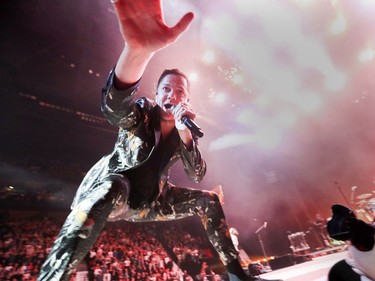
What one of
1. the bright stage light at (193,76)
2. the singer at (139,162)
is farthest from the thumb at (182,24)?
the bright stage light at (193,76)

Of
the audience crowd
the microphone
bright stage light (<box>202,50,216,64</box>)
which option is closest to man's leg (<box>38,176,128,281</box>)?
the microphone

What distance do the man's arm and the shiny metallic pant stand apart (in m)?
0.71

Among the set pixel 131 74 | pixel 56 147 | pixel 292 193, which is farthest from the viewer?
pixel 292 193

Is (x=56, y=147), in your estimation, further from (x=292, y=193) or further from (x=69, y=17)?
(x=292, y=193)

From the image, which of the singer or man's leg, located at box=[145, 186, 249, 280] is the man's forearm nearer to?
the singer

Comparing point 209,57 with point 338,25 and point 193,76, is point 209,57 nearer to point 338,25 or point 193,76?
point 193,76

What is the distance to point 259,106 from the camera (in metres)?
10.6

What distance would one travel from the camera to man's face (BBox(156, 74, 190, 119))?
69.9 inches

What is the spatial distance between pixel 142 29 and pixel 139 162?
2.64 feet

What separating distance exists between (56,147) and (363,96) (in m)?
14.4

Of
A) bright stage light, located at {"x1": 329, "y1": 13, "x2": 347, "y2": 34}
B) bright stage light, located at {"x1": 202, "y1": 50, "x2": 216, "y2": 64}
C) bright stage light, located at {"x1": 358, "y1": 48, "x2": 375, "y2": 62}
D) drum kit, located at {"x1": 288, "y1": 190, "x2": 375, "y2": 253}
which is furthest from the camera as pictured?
bright stage light, located at {"x1": 358, "y1": 48, "x2": 375, "y2": 62}

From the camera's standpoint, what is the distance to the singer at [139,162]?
1086mm

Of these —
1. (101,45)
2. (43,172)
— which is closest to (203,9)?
(101,45)

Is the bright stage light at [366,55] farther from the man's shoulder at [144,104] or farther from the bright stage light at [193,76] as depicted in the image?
the man's shoulder at [144,104]
